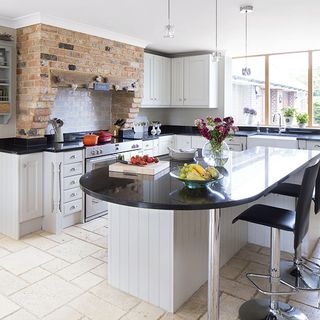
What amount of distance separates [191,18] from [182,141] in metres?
2.62

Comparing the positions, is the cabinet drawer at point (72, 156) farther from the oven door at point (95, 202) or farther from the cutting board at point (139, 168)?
the cutting board at point (139, 168)

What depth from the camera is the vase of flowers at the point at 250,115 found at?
6.39 m

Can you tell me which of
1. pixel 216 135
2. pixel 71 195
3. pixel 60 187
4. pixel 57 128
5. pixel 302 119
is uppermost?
pixel 302 119

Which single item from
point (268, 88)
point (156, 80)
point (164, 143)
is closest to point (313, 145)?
point (268, 88)

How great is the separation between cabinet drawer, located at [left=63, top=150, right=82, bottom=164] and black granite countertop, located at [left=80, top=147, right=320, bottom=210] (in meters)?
A: 1.50

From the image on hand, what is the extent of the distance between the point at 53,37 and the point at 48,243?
7.68 ft

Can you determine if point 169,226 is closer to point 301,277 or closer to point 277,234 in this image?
point 277,234

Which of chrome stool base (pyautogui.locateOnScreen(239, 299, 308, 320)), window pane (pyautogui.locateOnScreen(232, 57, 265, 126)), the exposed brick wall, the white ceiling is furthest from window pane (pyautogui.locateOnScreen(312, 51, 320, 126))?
chrome stool base (pyautogui.locateOnScreen(239, 299, 308, 320))

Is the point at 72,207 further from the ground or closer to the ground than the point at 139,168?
closer to the ground

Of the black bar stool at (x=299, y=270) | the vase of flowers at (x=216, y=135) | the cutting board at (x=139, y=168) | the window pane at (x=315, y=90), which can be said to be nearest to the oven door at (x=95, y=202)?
the cutting board at (x=139, y=168)

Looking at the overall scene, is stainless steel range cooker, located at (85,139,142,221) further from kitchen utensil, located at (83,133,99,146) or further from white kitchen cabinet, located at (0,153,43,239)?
white kitchen cabinet, located at (0,153,43,239)

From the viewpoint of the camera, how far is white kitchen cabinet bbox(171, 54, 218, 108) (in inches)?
241

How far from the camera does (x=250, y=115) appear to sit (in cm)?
643

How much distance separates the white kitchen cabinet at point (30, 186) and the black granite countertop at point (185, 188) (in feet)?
5.12
